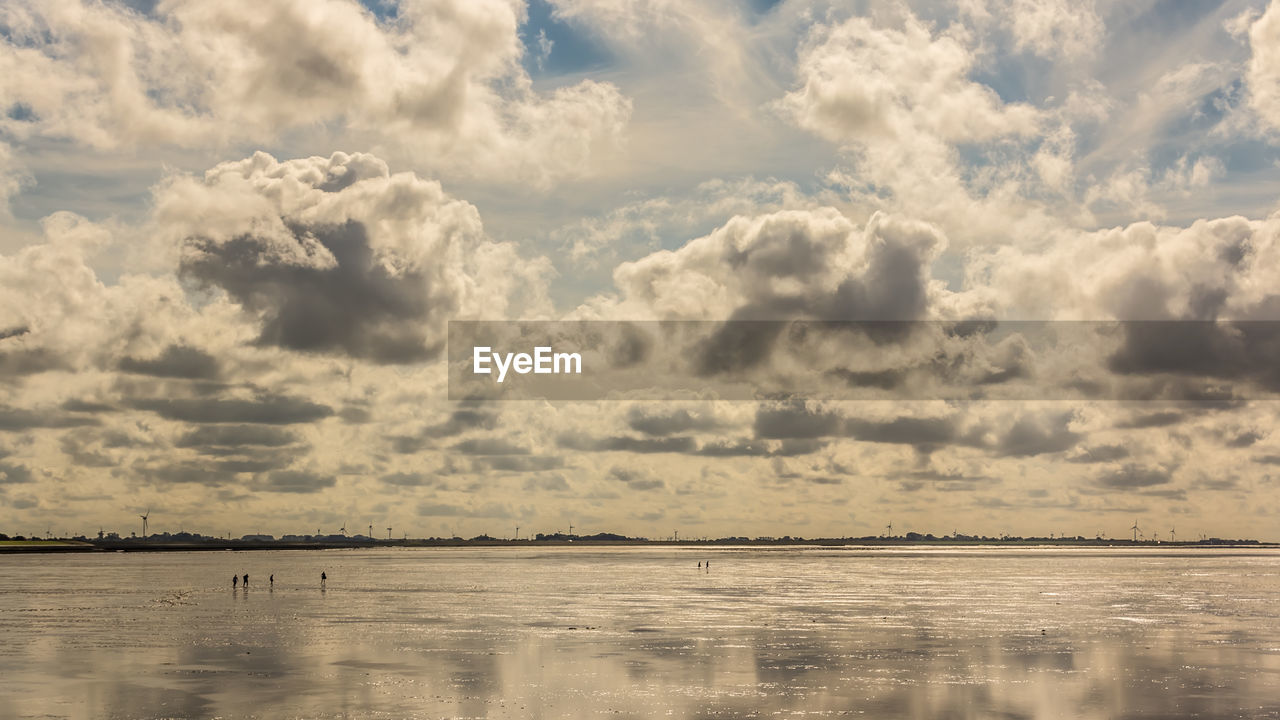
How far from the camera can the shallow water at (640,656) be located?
51.3 metres

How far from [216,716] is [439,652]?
926 inches

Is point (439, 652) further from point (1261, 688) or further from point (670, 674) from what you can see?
point (1261, 688)

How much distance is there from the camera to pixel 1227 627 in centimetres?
8981

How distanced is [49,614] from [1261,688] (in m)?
98.7

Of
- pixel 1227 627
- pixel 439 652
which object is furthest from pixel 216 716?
pixel 1227 627

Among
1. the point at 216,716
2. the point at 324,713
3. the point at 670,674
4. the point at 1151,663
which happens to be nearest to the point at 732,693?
the point at 670,674

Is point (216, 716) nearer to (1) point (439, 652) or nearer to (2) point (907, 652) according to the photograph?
(1) point (439, 652)

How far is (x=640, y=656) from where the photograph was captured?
68.4 m

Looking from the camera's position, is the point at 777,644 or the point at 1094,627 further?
the point at 1094,627

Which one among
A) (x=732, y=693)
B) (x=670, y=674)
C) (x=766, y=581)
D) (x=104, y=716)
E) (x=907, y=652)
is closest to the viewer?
(x=104, y=716)

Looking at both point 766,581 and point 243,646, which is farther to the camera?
point 766,581

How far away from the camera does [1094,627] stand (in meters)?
89.7

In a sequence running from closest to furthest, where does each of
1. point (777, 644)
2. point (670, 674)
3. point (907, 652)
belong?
1. point (670, 674)
2. point (907, 652)
3. point (777, 644)

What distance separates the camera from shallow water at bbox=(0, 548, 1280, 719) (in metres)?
51.3
